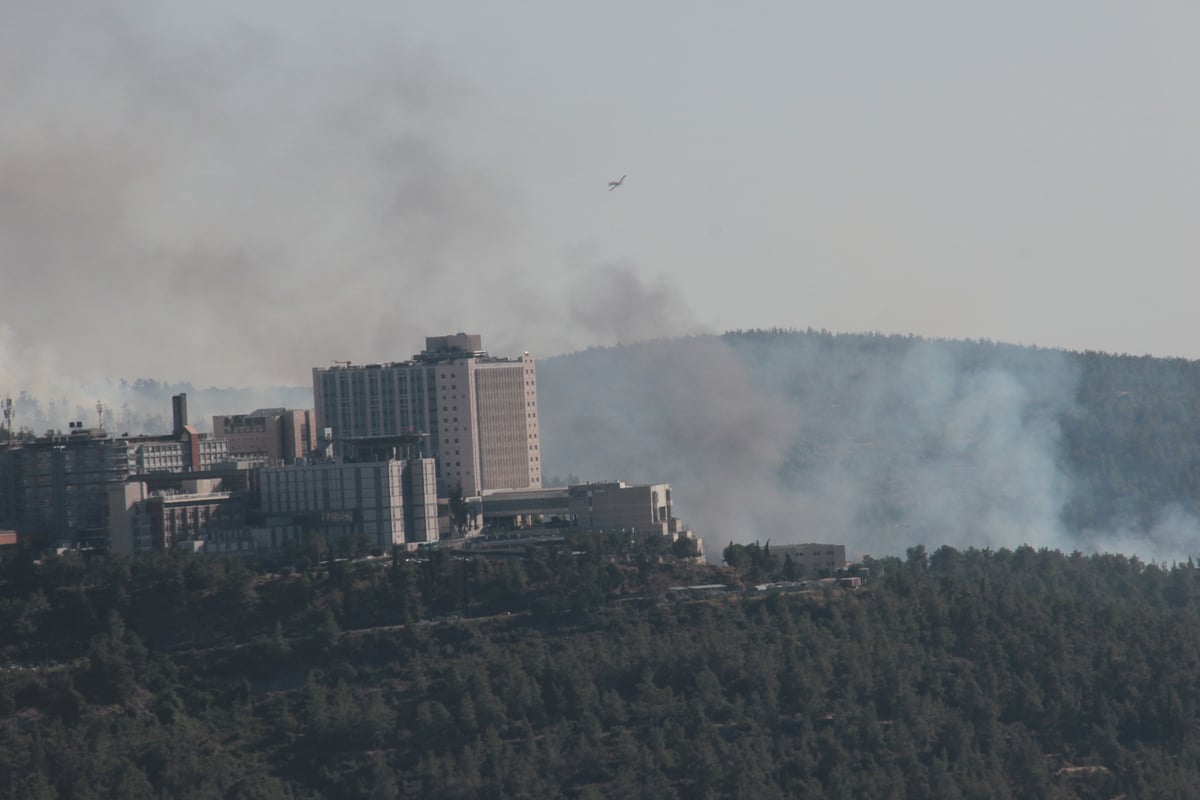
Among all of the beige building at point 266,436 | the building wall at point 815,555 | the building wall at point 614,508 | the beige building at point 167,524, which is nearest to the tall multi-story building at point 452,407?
the beige building at point 266,436

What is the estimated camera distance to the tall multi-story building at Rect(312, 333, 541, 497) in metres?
159

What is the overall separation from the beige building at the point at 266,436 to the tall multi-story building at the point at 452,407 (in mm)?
2153

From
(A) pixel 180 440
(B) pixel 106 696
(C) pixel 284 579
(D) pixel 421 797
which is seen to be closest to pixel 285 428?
(A) pixel 180 440

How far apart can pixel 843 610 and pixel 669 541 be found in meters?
18.5

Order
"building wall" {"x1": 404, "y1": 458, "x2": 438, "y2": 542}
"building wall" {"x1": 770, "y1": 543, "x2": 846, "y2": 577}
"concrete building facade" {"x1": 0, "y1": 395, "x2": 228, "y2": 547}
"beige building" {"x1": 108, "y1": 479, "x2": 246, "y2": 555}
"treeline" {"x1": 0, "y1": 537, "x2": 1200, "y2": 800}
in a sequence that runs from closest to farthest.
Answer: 1. "treeline" {"x1": 0, "y1": 537, "x2": 1200, "y2": 800}
2. "beige building" {"x1": 108, "y1": 479, "x2": 246, "y2": 555}
3. "concrete building facade" {"x1": 0, "y1": 395, "x2": 228, "y2": 547}
4. "building wall" {"x1": 404, "y1": 458, "x2": 438, "y2": 542}
5. "building wall" {"x1": 770, "y1": 543, "x2": 846, "y2": 577}

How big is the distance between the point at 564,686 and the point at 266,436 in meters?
49.0

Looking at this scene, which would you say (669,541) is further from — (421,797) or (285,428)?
(421,797)

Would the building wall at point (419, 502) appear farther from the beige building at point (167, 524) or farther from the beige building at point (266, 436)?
the beige building at point (266, 436)

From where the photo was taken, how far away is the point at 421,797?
357 feet

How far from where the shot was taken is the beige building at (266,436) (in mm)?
158750

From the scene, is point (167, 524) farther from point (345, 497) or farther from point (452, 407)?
point (452, 407)

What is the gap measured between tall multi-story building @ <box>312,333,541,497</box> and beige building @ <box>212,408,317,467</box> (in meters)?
2.15

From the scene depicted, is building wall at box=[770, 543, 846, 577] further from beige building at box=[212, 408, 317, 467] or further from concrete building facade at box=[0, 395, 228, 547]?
concrete building facade at box=[0, 395, 228, 547]

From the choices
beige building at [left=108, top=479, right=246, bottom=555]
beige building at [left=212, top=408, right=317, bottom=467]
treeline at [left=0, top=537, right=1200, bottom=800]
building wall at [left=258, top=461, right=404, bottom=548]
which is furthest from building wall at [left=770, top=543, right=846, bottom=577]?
beige building at [left=108, top=479, right=246, bottom=555]
